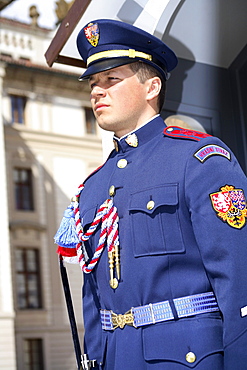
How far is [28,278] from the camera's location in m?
25.0

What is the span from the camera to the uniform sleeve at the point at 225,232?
88.5 inches

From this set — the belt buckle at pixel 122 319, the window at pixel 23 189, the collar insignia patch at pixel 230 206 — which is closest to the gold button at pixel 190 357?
the belt buckle at pixel 122 319

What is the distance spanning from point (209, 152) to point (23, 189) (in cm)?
2338

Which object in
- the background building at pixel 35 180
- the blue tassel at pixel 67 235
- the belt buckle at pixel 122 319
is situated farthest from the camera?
the background building at pixel 35 180

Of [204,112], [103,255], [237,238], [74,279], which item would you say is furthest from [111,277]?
[74,279]

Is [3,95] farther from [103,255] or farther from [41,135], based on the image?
[103,255]

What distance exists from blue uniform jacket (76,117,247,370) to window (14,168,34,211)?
2287 centimetres

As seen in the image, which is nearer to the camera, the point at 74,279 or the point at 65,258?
the point at 65,258

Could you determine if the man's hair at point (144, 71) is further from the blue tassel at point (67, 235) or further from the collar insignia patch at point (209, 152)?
the blue tassel at point (67, 235)

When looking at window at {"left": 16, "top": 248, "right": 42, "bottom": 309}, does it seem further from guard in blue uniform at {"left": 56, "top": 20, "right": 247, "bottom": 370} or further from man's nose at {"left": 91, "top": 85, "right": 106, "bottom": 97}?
man's nose at {"left": 91, "top": 85, "right": 106, "bottom": 97}

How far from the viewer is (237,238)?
2.34 metres

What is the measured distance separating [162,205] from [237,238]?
0.93 ft

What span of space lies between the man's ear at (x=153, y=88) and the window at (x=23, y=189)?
74.7 ft

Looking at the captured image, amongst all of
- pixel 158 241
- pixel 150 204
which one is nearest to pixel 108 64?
pixel 150 204
